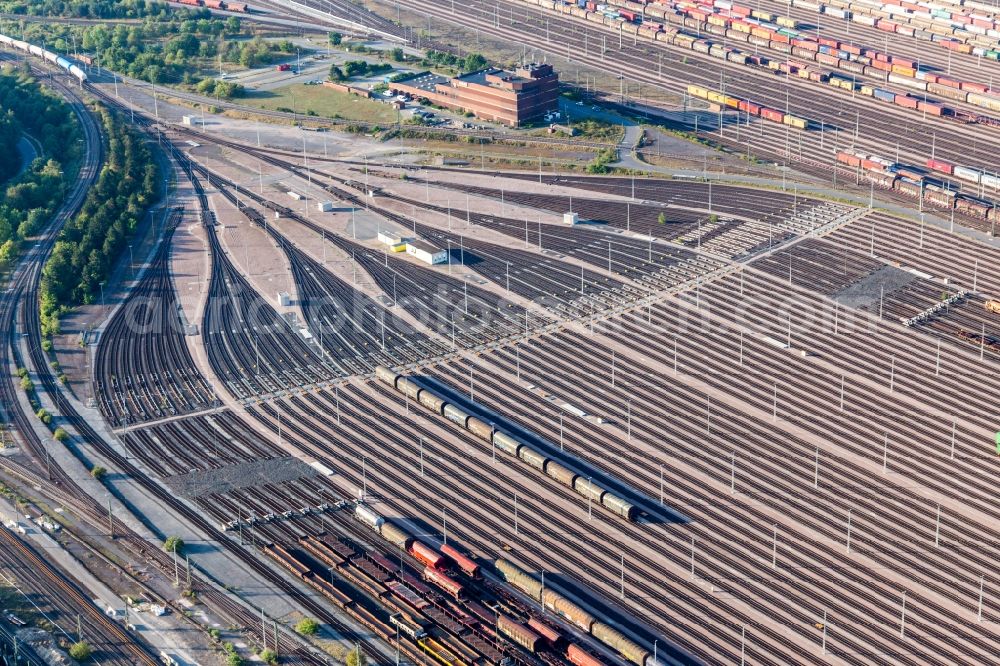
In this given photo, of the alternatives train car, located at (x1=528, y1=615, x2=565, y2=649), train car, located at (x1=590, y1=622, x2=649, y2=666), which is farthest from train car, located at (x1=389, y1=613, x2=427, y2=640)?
train car, located at (x1=590, y1=622, x2=649, y2=666)

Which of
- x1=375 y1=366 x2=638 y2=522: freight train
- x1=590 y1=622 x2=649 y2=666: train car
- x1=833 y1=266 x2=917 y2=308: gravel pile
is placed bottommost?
x1=590 y1=622 x2=649 y2=666: train car

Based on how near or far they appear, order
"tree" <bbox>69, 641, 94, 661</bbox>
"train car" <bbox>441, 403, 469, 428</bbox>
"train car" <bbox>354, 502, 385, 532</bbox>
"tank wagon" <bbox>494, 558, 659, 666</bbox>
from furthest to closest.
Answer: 1. "train car" <bbox>441, 403, 469, 428</bbox>
2. "train car" <bbox>354, 502, 385, 532</bbox>
3. "tree" <bbox>69, 641, 94, 661</bbox>
4. "tank wagon" <bbox>494, 558, 659, 666</bbox>

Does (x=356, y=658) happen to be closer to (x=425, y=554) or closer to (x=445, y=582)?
(x=445, y=582)

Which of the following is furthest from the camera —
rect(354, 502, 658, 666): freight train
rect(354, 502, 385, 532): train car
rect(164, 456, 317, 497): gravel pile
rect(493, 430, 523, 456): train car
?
rect(493, 430, 523, 456): train car

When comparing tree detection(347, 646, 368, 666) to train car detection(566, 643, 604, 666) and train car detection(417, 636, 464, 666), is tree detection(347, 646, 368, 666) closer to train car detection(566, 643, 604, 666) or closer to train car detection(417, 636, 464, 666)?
train car detection(417, 636, 464, 666)

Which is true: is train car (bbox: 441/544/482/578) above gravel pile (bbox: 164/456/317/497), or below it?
above

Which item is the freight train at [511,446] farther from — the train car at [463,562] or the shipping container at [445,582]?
the shipping container at [445,582]
